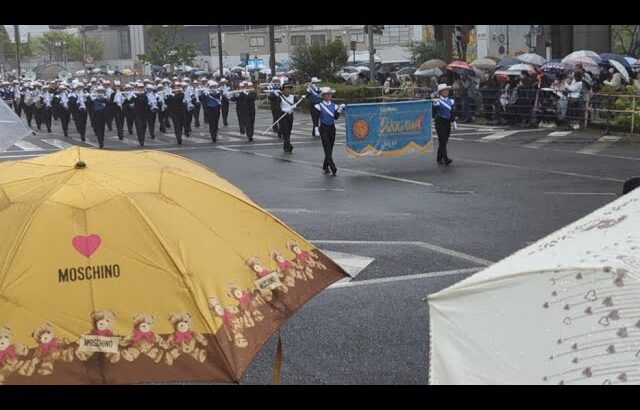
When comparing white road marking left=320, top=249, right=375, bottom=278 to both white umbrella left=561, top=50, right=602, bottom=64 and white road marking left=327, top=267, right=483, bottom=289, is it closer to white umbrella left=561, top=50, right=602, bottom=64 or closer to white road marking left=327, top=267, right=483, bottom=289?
white road marking left=327, top=267, right=483, bottom=289

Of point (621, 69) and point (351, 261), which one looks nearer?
point (351, 261)

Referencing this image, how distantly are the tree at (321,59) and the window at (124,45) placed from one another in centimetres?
8450

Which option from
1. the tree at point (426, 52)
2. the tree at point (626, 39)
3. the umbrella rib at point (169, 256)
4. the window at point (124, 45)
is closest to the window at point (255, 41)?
the window at point (124, 45)

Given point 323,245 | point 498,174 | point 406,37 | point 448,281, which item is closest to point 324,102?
point 498,174

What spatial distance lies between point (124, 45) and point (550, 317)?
415ft

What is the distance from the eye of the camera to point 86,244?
4.08 m

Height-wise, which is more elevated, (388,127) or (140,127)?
(388,127)

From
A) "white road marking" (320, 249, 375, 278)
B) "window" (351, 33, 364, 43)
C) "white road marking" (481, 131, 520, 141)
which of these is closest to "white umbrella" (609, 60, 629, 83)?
"white road marking" (481, 131, 520, 141)

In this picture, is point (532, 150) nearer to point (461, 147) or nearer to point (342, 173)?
point (461, 147)

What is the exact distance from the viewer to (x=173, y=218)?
434cm

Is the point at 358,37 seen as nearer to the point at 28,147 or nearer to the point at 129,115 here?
the point at 129,115

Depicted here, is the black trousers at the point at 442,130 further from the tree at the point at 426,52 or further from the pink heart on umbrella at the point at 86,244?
the tree at the point at 426,52

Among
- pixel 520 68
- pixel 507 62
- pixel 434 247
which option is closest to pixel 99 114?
pixel 520 68

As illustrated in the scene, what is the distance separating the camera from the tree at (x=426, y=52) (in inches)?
1795
